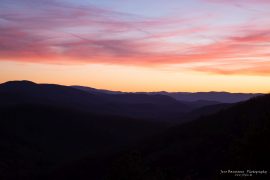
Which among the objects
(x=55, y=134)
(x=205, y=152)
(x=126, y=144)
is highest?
(x=205, y=152)

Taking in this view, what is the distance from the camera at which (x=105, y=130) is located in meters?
110

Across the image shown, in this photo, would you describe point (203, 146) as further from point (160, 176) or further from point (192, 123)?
point (160, 176)

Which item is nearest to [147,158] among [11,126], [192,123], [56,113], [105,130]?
[192,123]

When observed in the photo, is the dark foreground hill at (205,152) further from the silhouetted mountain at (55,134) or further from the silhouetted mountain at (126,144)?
the silhouetted mountain at (55,134)

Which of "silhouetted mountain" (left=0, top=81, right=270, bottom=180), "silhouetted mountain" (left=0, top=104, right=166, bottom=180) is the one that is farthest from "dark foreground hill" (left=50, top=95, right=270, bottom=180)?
"silhouetted mountain" (left=0, top=104, right=166, bottom=180)

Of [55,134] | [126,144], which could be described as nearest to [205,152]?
[126,144]

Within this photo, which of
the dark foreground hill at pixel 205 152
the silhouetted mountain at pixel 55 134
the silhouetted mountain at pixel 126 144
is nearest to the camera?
the dark foreground hill at pixel 205 152

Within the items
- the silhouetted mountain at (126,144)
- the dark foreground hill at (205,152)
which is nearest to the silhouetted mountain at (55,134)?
the silhouetted mountain at (126,144)

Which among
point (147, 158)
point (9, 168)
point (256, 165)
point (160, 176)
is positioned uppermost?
point (256, 165)

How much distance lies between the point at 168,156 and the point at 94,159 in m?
20.4

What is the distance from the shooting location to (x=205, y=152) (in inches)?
1861

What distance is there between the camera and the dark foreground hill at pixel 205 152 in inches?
602

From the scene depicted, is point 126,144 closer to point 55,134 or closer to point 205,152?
point 205,152

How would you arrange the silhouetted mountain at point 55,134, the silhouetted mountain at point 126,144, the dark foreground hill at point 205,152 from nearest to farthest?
the dark foreground hill at point 205,152 < the silhouetted mountain at point 126,144 < the silhouetted mountain at point 55,134
